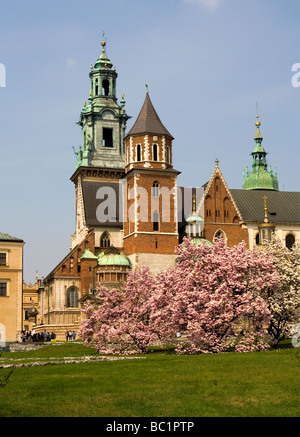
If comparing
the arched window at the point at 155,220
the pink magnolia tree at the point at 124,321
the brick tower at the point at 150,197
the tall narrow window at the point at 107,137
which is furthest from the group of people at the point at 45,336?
the tall narrow window at the point at 107,137

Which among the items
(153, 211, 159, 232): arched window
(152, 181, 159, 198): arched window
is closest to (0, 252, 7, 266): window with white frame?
(153, 211, 159, 232): arched window

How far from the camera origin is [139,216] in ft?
240

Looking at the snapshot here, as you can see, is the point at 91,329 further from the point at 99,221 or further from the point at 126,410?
the point at 99,221

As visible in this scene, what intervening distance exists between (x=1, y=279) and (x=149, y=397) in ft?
157

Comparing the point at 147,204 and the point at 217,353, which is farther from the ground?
the point at 147,204

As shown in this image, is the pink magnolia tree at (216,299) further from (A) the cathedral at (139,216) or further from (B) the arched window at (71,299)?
(B) the arched window at (71,299)

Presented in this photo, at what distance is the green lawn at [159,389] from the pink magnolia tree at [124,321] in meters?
9.10

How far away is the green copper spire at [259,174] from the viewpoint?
96269 millimetres

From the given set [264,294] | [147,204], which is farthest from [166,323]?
[147,204]

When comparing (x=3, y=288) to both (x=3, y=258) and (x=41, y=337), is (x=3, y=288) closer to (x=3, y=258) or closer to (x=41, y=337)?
(x=3, y=258)

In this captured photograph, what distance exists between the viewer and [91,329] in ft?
137

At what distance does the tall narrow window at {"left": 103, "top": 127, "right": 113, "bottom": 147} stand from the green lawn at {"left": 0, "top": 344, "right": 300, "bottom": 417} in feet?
216

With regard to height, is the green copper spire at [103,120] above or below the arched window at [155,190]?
above

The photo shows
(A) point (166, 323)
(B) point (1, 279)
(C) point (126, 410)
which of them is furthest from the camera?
(B) point (1, 279)
